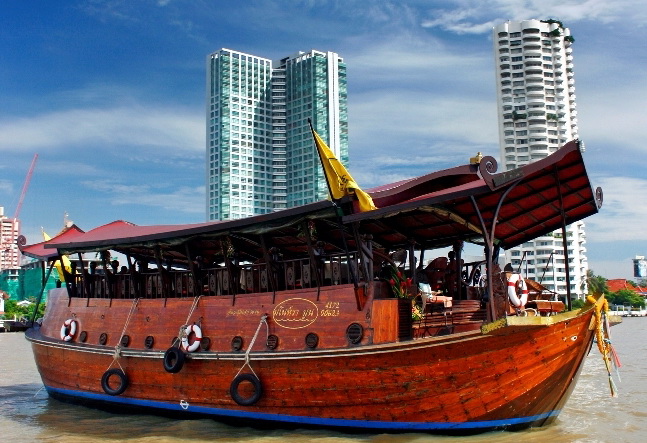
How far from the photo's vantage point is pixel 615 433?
8.85m

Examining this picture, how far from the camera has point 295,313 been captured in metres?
8.80

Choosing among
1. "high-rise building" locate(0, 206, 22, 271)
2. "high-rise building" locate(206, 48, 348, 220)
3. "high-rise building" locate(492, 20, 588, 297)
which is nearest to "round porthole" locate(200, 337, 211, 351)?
"high-rise building" locate(206, 48, 348, 220)

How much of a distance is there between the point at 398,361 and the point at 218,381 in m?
3.10

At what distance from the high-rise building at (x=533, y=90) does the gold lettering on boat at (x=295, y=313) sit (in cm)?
6271

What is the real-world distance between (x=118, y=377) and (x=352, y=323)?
4.85 metres

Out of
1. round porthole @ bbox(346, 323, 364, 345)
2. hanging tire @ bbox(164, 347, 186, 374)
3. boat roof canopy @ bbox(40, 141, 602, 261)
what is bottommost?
hanging tire @ bbox(164, 347, 186, 374)

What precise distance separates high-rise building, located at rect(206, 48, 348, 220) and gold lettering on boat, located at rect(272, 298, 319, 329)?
6017 cm

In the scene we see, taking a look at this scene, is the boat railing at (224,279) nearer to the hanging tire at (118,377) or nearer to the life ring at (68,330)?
the life ring at (68,330)

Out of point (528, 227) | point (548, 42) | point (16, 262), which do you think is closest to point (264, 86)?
point (548, 42)

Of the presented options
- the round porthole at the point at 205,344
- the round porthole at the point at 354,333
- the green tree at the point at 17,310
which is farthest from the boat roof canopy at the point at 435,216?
the green tree at the point at 17,310

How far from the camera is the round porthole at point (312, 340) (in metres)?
8.41

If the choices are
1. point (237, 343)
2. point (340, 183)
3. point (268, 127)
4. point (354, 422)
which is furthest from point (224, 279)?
point (268, 127)

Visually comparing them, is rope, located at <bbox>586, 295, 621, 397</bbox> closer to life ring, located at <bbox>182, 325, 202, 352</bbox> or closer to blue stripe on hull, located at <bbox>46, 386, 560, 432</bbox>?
blue stripe on hull, located at <bbox>46, 386, 560, 432</bbox>

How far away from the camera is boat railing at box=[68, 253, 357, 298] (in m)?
8.87
